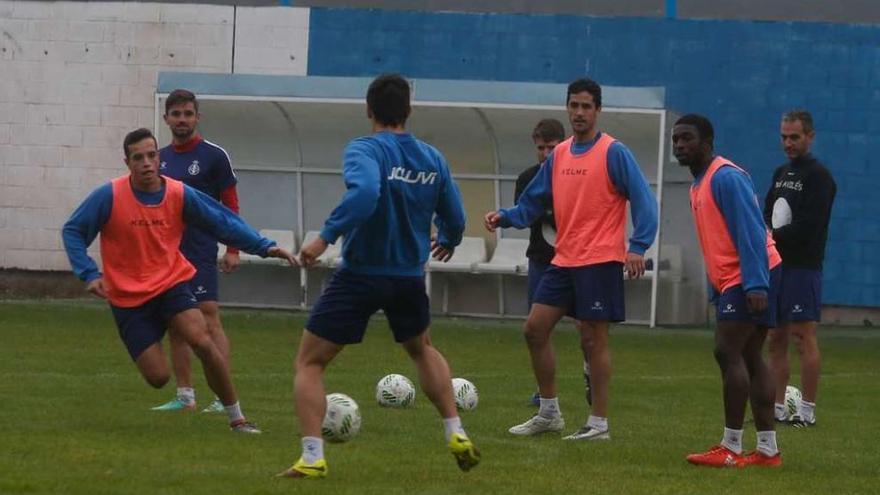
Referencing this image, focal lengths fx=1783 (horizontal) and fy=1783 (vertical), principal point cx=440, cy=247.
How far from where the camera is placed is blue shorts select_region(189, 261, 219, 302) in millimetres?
11516

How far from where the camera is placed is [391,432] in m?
10.4

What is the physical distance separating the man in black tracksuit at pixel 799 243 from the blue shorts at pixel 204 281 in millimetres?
3666

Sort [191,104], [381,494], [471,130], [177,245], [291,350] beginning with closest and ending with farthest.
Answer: [381,494] → [177,245] → [191,104] → [291,350] → [471,130]

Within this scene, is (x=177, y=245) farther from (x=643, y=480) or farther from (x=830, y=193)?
(x=830, y=193)

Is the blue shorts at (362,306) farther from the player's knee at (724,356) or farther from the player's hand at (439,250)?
the player's knee at (724,356)

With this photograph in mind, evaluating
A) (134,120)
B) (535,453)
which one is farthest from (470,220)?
(535,453)

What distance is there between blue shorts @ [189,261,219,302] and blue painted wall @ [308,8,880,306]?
12.0 meters

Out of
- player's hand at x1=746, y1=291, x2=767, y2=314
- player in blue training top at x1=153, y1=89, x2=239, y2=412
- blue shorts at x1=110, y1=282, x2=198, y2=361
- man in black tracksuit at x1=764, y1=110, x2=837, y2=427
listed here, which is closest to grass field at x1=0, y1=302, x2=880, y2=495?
man in black tracksuit at x1=764, y1=110, x2=837, y2=427

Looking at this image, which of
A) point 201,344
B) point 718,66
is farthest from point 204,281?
point 718,66

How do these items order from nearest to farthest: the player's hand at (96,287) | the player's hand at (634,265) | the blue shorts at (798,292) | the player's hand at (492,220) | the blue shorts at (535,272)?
1. the player's hand at (96,287)
2. the player's hand at (634,265)
3. the player's hand at (492,220)
4. the blue shorts at (798,292)
5. the blue shorts at (535,272)

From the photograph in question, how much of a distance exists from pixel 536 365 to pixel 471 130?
453 inches

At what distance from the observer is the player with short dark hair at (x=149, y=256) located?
997cm

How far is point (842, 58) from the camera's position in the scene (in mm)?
22438

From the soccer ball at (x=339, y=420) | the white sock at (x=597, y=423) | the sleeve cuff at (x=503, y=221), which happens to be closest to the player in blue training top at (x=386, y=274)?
the soccer ball at (x=339, y=420)
